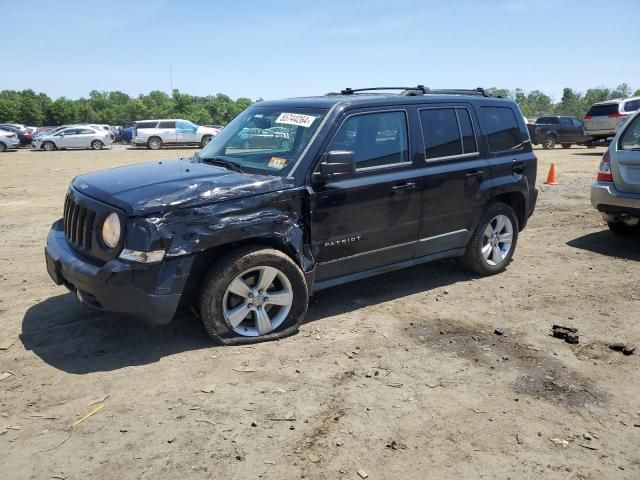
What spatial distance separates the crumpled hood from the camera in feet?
12.8

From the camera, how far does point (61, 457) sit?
2.96 meters

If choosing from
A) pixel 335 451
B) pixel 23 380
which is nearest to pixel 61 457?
pixel 23 380

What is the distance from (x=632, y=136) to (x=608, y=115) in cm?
1736

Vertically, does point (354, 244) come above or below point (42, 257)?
above

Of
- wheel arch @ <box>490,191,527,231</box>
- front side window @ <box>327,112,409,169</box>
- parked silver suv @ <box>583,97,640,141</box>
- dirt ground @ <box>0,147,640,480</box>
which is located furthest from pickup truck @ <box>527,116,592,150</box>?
front side window @ <box>327,112,409,169</box>

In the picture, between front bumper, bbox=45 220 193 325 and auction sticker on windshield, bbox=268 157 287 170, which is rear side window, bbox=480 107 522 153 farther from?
front bumper, bbox=45 220 193 325

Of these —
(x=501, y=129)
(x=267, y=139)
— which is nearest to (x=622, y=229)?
(x=501, y=129)

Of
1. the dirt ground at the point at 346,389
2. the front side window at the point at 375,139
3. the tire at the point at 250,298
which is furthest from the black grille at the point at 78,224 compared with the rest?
the front side window at the point at 375,139

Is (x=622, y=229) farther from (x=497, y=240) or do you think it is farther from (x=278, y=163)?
(x=278, y=163)

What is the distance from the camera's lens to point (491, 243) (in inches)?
244

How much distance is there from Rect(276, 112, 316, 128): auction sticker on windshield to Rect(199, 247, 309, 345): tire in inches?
46.5

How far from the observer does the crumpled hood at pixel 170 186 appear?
3.90 meters

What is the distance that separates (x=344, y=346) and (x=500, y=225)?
110 inches

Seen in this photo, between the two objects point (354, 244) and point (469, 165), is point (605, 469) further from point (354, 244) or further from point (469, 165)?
point (469, 165)
